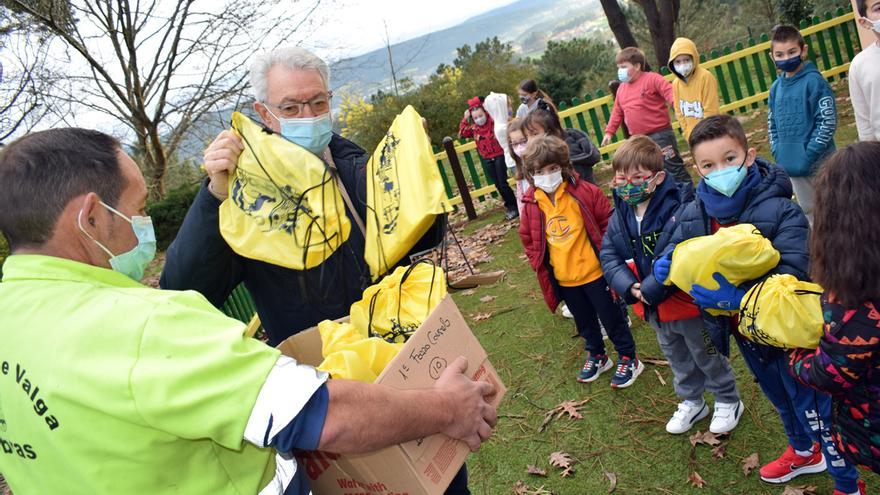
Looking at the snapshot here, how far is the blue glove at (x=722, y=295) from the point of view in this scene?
2.51 metres

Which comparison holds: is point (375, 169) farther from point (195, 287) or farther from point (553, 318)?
point (553, 318)

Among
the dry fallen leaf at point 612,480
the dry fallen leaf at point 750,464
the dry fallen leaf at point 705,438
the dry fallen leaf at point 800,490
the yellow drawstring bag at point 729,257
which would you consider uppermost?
the yellow drawstring bag at point 729,257

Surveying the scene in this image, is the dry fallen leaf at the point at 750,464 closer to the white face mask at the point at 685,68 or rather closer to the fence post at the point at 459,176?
the white face mask at the point at 685,68

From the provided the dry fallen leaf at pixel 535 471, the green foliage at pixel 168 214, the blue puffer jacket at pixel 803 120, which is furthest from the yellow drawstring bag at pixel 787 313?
the green foliage at pixel 168 214

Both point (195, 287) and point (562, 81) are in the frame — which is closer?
point (195, 287)

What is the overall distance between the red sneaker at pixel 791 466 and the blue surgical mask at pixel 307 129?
266 centimetres

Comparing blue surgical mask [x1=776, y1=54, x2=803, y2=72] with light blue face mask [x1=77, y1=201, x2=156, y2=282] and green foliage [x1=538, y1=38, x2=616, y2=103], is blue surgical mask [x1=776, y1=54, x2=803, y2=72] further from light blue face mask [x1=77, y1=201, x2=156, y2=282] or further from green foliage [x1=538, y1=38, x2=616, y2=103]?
green foliage [x1=538, y1=38, x2=616, y2=103]

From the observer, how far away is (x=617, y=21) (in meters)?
13.9

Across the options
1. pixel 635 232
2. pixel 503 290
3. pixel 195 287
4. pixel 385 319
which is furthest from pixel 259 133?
pixel 503 290

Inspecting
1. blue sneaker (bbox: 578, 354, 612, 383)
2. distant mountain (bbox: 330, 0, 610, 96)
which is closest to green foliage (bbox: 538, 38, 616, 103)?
distant mountain (bbox: 330, 0, 610, 96)

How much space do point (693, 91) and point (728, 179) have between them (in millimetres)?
3981

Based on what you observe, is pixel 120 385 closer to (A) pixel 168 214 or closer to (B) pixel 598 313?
(B) pixel 598 313

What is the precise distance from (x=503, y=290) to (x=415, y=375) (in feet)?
16.6

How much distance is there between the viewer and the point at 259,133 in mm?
2424
